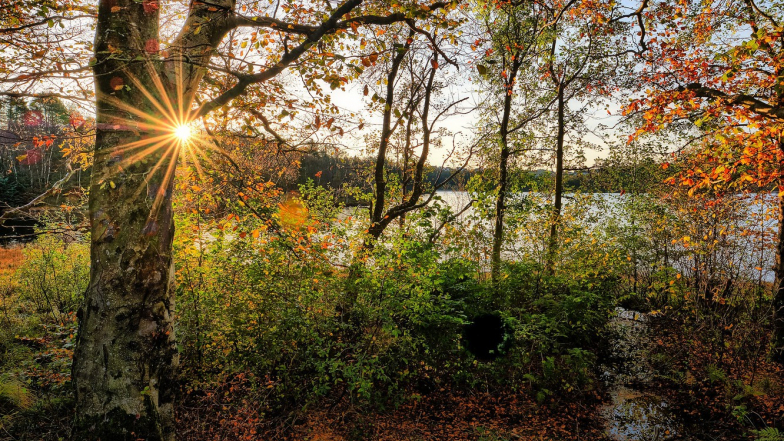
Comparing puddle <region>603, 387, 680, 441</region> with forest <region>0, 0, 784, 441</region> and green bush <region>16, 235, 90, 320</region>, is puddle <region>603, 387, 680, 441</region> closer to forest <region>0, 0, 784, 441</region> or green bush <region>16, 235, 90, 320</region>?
forest <region>0, 0, 784, 441</region>

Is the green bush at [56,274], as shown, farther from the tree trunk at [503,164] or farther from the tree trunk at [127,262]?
the tree trunk at [503,164]

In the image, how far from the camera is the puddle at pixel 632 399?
595 centimetres

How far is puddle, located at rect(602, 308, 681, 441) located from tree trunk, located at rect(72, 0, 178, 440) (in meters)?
6.70

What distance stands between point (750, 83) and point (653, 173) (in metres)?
8.98

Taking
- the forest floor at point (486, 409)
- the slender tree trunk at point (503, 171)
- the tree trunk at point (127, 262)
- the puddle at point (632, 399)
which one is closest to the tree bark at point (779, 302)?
the forest floor at point (486, 409)

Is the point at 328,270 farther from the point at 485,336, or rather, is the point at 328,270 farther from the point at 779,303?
the point at 779,303

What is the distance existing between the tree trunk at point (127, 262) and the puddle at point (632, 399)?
22.0ft

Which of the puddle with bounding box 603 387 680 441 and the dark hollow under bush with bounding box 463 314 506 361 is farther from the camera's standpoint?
the dark hollow under bush with bounding box 463 314 506 361

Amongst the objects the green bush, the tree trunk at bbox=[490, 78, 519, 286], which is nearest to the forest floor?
the green bush

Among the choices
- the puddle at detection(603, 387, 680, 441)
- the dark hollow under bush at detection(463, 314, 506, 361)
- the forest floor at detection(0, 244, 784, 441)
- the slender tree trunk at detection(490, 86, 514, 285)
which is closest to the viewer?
the forest floor at detection(0, 244, 784, 441)

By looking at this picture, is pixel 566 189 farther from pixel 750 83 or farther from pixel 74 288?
pixel 74 288

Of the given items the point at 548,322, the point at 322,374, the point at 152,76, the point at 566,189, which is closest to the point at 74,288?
the point at 322,374

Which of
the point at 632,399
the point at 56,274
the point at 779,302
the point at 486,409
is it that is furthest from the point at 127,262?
the point at 779,302

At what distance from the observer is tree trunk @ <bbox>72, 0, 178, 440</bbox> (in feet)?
9.77
